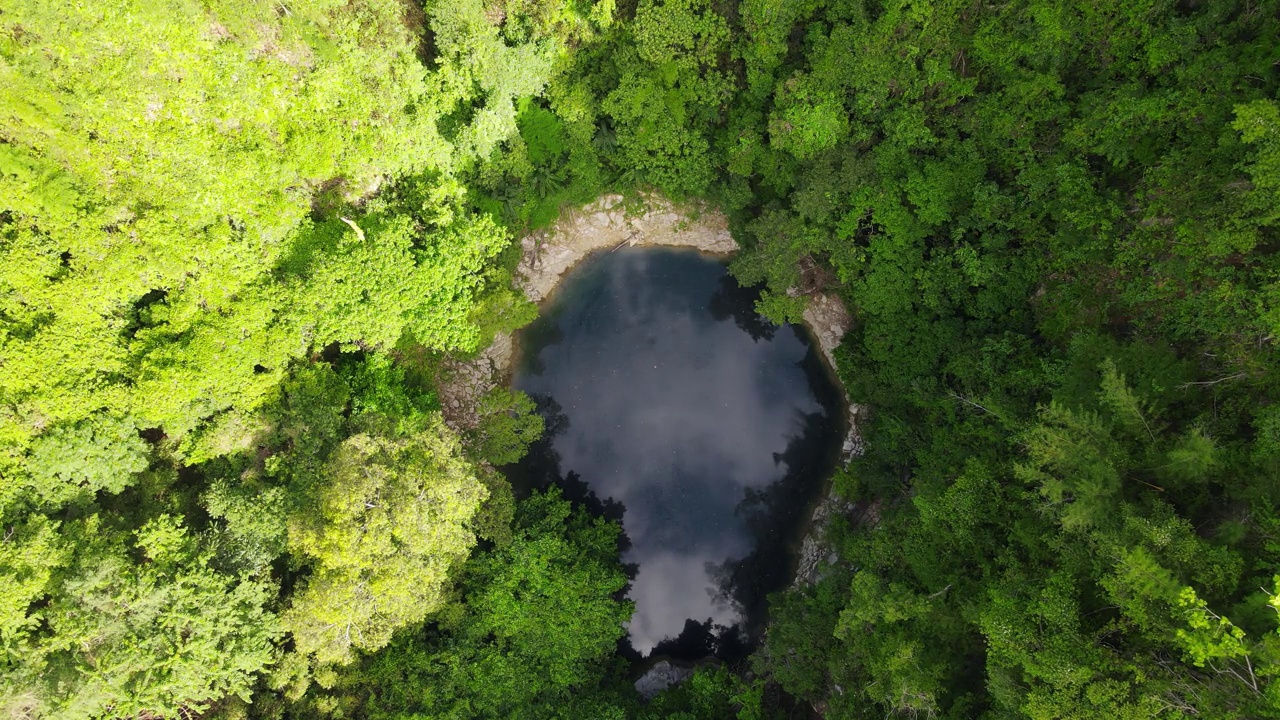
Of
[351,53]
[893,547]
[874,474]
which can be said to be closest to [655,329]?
[874,474]

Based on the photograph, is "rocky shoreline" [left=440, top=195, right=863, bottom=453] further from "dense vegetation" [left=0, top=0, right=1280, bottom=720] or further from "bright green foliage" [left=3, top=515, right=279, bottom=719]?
"bright green foliage" [left=3, top=515, right=279, bottom=719]

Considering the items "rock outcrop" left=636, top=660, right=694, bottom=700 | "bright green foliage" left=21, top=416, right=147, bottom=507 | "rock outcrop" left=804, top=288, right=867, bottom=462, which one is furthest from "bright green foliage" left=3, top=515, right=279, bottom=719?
"rock outcrop" left=804, top=288, right=867, bottom=462

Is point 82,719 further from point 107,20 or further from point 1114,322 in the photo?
point 1114,322

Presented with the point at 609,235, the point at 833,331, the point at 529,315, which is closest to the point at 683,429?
the point at 833,331

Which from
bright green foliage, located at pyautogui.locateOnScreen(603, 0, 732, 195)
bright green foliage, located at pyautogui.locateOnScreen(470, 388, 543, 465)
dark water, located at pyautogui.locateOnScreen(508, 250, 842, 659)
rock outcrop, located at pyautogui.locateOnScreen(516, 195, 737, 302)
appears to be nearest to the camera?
bright green foliage, located at pyautogui.locateOnScreen(603, 0, 732, 195)

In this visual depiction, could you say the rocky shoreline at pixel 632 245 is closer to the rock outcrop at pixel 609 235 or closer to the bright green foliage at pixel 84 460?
the rock outcrop at pixel 609 235

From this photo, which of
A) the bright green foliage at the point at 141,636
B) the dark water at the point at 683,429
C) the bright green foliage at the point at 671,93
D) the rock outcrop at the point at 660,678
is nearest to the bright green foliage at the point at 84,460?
the bright green foliage at the point at 141,636

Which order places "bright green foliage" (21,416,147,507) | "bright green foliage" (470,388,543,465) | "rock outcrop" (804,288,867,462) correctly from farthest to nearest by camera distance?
"rock outcrop" (804,288,867,462), "bright green foliage" (470,388,543,465), "bright green foliage" (21,416,147,507)
